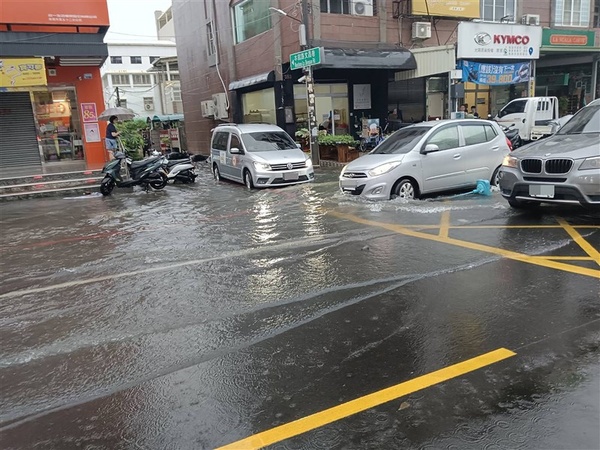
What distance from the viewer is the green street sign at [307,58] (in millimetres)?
15492

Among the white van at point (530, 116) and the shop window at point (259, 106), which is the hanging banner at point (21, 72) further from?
the white van at point (530, 116)

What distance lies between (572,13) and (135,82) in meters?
44.0

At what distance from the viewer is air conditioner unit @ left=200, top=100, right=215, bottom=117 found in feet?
85.1

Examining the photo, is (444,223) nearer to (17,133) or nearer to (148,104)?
(17,133)

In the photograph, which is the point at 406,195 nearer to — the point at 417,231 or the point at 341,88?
the point at 417,231

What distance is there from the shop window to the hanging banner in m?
8.97

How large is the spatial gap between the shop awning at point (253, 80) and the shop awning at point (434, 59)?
18.9 ft

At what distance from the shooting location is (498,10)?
881 inches

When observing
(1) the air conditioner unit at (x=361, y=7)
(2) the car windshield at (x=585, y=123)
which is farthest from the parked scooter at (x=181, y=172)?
(2) the car windshield at (x=585, y=123)

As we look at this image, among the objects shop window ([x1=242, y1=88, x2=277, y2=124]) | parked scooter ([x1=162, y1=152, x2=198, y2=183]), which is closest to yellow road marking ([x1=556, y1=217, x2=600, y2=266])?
parked scooter ([x1=162, y1=152, x2=198, y2=183])

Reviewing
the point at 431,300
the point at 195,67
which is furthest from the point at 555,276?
the point at 195,67

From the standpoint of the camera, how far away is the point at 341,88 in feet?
72.2

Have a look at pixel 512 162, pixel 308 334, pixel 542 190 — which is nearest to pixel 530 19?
pixel 512 162

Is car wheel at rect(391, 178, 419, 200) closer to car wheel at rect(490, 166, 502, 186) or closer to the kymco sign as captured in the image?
car wheel at rect(490, 166, 502, 186)
